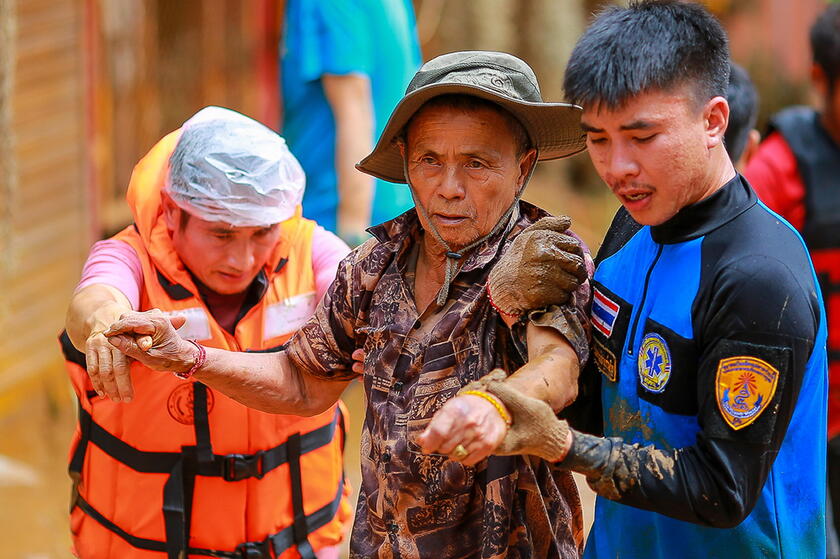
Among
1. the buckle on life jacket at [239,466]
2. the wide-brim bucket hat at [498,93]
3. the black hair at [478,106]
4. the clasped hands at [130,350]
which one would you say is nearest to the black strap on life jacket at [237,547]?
the buckle on life jacket at [239,466]

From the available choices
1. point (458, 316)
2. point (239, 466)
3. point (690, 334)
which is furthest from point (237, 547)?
point (690, 334)

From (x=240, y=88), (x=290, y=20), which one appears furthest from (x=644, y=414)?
(x=240, y=88)

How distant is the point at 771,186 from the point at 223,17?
4714mm

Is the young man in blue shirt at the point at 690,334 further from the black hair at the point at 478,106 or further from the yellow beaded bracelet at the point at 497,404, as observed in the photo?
the black hair at the point at 478,106

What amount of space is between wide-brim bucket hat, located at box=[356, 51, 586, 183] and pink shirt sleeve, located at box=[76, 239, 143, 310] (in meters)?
0.84

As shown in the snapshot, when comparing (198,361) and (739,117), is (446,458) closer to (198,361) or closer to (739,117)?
(198,361)

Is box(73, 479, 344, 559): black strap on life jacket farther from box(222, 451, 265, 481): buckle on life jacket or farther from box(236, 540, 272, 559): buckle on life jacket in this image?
box(222, 451, 265, 481): buckle on life jacket

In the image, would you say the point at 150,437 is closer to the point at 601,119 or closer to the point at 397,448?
the point at 397,448

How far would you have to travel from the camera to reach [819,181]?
384cm

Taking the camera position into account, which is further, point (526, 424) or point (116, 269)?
point (116, 269)

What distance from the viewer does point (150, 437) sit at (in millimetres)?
2920

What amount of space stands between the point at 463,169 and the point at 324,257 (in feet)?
2.84

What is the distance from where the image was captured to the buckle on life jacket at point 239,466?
9.61 feet

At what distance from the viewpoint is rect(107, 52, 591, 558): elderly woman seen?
7.17ft
